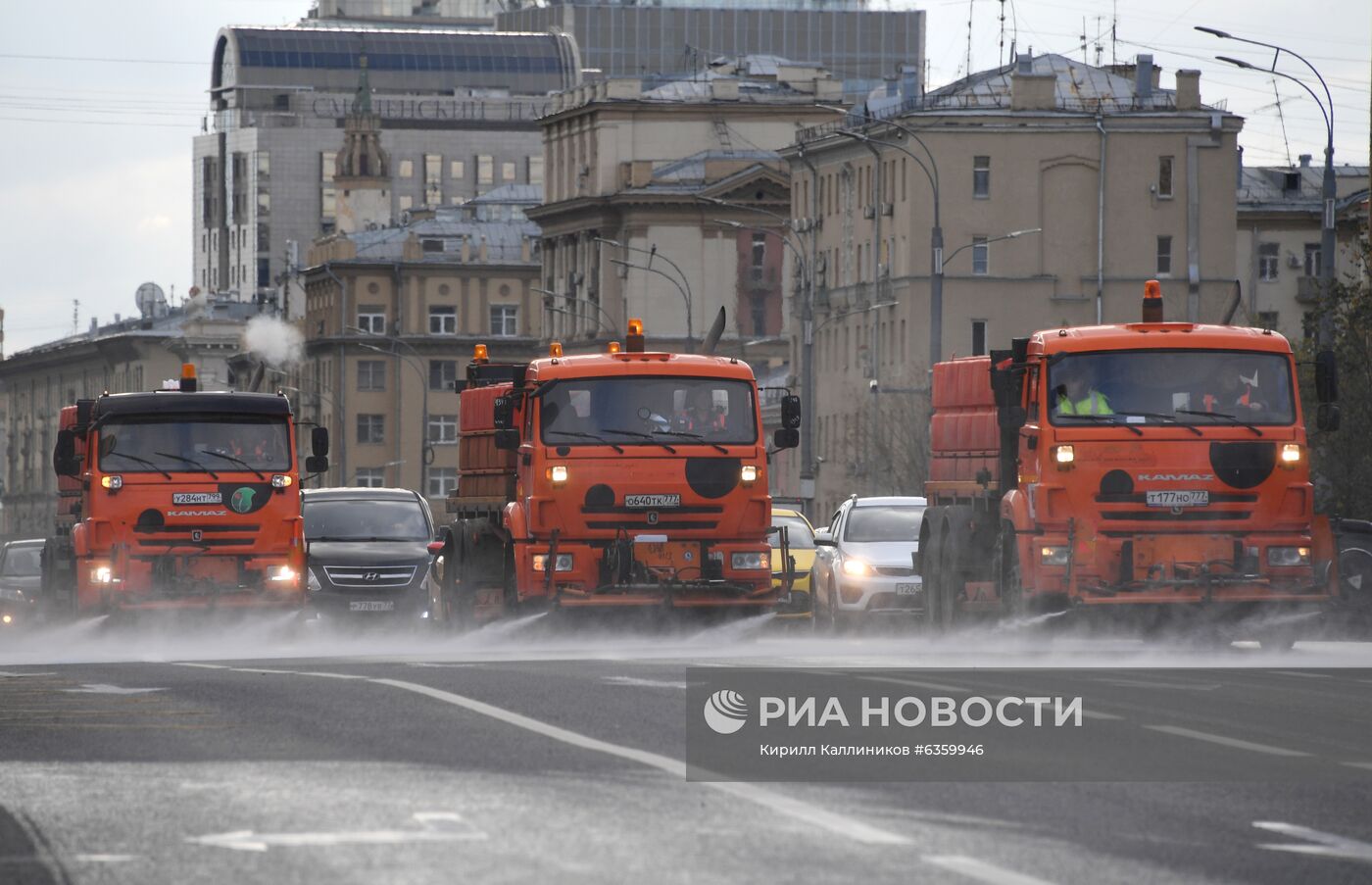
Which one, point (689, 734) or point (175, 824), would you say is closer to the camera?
point (175, 824)

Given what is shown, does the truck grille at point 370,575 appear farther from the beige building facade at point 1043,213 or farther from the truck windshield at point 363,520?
the beige building facade at point 1043,213

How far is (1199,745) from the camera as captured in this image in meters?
14.9

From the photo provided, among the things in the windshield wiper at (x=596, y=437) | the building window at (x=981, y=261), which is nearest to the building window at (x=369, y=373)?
the building window at (x=981, y=261)

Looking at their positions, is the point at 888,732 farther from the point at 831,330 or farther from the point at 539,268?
the point at 539,268

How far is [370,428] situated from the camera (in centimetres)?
15850

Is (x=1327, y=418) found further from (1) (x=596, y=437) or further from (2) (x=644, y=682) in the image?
(2) (x=644, y=682)

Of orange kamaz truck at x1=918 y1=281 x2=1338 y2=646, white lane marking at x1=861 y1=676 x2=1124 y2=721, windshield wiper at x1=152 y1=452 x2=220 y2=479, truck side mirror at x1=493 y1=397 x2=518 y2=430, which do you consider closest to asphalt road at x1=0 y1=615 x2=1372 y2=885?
white lane marking at x1=861 y1=676 x2=1124 y2=721

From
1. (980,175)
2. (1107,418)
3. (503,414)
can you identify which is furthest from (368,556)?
(980,175)

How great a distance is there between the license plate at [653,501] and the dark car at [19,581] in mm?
16454

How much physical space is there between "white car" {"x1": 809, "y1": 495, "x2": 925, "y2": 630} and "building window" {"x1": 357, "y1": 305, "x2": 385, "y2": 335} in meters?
126

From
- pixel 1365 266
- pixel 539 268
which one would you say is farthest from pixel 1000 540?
pixel 539 268

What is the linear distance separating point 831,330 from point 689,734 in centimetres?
9853

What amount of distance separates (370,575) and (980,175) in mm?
70019

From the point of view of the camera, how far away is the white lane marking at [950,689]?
1656cm
